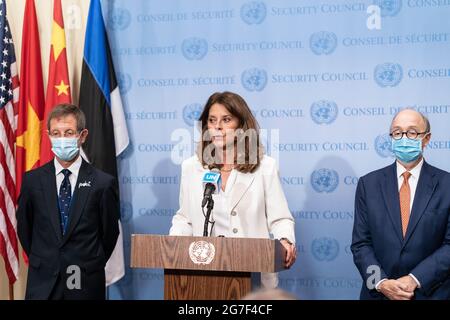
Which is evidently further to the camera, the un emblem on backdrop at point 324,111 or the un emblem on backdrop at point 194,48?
the un emblem on backdrop at point 194,48

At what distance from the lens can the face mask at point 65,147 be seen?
13.2 ft

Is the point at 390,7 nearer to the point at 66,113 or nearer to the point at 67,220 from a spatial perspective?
the point at 66,113

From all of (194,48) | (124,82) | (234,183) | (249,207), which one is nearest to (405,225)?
(249,207)

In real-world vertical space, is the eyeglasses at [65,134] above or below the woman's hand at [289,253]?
above

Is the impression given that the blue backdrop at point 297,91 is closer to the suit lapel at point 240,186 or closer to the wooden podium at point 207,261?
the suit lapel at point 240,186

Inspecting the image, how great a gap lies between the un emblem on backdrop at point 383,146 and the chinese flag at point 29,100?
2.74 meters

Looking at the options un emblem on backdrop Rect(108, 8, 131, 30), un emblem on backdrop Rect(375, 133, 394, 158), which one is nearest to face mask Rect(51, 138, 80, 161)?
un emblem on backdrop Rect(108, 8, 131, 30)

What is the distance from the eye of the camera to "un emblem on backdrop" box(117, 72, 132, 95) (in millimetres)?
5492

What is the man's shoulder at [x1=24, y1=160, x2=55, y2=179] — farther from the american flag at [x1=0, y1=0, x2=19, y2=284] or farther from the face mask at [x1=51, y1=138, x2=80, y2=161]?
the american flag at [x1=0, y1=0, x2=19, y2=284]

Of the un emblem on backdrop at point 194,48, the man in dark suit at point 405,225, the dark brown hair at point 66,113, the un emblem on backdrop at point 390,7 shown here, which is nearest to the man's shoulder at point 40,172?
the dark brown hair at point 66,113

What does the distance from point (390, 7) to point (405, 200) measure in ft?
6.24

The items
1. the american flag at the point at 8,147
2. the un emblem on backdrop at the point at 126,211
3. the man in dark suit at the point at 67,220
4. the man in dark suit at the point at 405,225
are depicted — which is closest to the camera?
the man in dark suit at the point at 405,225

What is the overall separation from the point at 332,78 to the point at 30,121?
2.49 metres

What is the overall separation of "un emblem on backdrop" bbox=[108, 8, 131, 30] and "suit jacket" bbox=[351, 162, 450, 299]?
278cm
